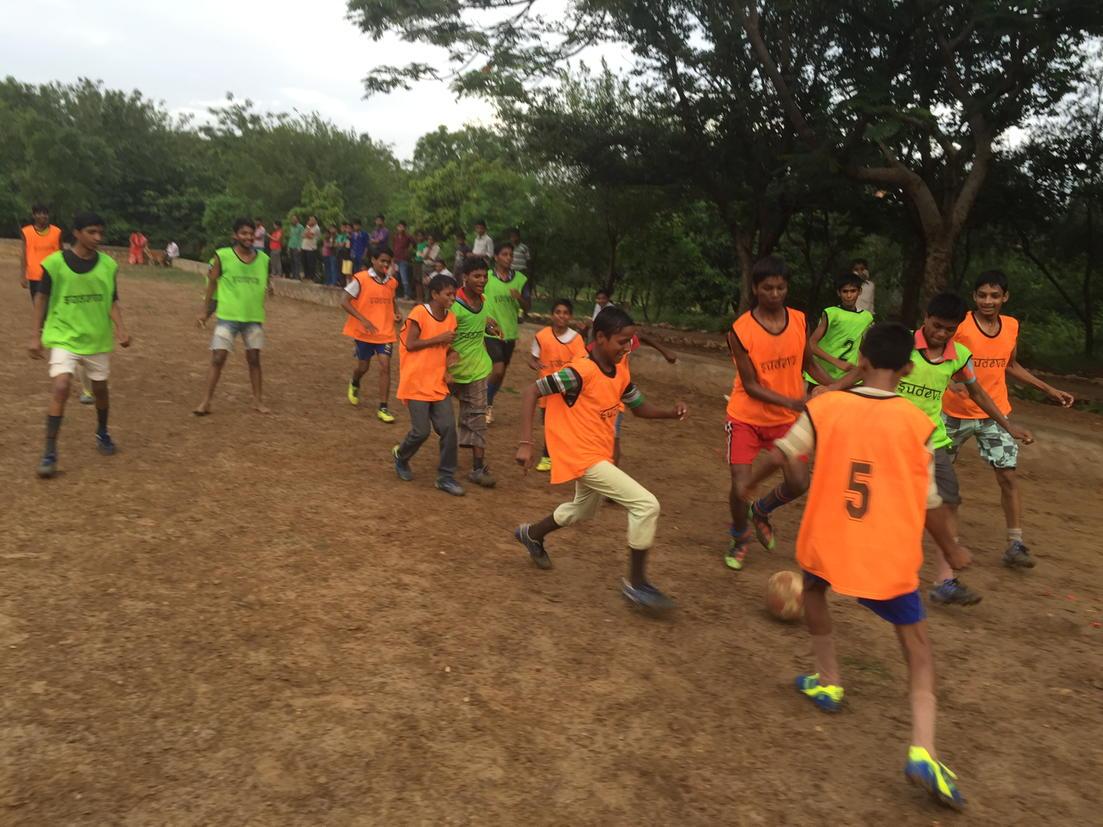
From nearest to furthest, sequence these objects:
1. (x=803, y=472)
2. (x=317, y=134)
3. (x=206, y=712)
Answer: (x=206, y=712)
(x=803, y=472)
(x=317, y=134)

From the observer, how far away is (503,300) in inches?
338

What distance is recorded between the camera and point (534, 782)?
3.10 meters

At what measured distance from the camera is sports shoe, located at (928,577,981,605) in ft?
16.7

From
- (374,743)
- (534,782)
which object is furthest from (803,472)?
(374,743)

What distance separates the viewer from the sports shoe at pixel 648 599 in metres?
4.61

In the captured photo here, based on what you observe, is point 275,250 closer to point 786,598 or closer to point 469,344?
point 469,344

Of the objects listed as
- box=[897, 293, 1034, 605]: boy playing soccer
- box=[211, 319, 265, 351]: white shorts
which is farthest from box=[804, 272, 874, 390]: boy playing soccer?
box=[211, 319, 265, 351]: white shorts

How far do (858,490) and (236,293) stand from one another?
6.67 metres

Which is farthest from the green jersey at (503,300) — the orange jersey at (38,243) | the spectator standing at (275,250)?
the spectator standing at (275,250)

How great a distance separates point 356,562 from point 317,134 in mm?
36063

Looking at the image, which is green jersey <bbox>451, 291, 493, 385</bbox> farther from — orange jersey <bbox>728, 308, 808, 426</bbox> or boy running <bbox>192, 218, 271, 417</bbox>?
boy running <bbox>192, 218, 271, 417</bbox>

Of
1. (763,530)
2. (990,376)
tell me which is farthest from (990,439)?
(763,530)

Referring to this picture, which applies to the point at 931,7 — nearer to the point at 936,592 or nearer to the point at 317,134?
the point at 936,592

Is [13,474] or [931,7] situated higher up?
[931,7]
